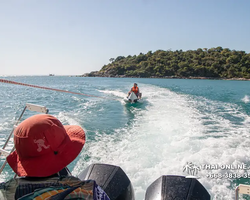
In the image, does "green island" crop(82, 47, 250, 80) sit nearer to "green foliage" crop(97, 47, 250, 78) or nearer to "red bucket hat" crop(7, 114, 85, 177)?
"green foliage" crop(97, 47, 250, 78)

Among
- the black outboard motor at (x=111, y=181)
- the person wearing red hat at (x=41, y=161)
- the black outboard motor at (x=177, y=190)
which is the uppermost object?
the person wearing red hat at (x=41, y=161)

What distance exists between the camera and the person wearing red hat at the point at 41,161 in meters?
0.84

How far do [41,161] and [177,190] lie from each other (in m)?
1.23

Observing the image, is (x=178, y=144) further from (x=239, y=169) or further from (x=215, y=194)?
(x=215, y=194)

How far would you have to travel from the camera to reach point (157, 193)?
69.4 inches

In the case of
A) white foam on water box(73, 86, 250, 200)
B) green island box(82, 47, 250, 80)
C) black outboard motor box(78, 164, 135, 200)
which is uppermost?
green island box(82, 47, 250, 80)

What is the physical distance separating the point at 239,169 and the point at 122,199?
2491 mm

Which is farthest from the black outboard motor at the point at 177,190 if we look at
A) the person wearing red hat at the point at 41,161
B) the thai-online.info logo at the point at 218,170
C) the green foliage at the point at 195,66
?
the green foliage at the point at 195,66

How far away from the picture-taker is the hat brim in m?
0.93

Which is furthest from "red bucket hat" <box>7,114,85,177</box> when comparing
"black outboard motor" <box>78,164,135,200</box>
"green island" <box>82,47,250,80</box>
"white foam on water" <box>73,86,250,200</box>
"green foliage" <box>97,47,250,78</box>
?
"green foliage" <box>97,47,250,78</box>

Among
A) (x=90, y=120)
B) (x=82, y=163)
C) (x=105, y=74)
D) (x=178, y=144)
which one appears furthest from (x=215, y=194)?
(x=105, y=74)

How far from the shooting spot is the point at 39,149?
95 cm

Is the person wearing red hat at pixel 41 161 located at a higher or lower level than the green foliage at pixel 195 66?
lower

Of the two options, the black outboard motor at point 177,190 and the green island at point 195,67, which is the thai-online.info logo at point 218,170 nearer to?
the black outboard motor at point 177,190
